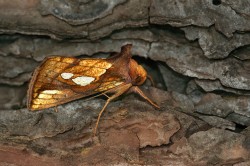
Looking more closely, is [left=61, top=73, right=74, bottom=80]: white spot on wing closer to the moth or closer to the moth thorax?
the moth

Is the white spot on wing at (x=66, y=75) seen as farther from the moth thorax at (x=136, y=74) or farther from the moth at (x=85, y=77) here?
the moth thorax at (x=136, y=74)

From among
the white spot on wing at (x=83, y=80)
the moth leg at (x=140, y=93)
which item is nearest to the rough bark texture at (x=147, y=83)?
the moth leg at (x=140, y=93)

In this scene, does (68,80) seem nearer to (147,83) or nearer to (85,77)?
(85,77)

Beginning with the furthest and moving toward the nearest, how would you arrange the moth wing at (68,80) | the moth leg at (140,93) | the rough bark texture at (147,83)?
the moth wing at (68,80) → the moth leg at (140,93) → the rough bark texture at (147,83)

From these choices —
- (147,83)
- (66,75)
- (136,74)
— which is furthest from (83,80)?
(147,83)

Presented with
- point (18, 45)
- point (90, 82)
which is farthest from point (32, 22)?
point (90, 82)

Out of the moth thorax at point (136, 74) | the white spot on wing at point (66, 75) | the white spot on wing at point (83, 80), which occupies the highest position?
the moth thorax at point (136, 74)

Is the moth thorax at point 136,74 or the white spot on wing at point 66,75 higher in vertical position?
the moth thorax at point 136,74

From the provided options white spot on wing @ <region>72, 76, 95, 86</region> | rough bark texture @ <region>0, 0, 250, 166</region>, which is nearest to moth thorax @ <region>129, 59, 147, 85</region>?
rough bark texture @ <region>0, 0, 250, 166</region>
